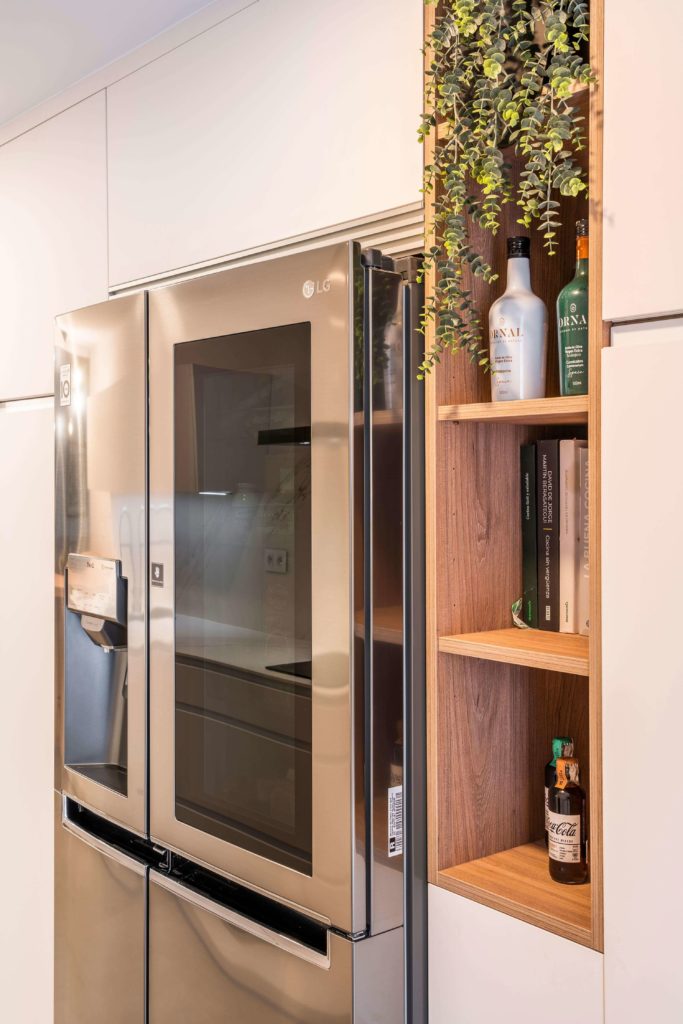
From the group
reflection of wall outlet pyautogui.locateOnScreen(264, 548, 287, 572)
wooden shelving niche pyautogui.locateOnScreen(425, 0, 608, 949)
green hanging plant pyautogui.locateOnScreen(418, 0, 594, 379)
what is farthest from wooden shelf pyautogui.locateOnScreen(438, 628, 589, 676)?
green hanging plant pyautogui.locateOnScreen(418, 0, 594, 379)

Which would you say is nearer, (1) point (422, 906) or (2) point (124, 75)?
(1) point (422, 906)

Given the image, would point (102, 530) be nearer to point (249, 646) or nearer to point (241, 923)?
point (249, 646)

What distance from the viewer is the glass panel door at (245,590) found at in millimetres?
1270

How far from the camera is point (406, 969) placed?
124cm

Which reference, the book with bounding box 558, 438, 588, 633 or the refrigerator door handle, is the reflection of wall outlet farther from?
the refrigerator door handle

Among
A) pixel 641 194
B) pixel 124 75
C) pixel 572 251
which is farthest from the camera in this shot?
pixel 124 75

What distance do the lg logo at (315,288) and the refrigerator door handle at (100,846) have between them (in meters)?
0.96

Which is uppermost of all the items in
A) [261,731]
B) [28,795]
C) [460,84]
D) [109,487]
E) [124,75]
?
[124,75]

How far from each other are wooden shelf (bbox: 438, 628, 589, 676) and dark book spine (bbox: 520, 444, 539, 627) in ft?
0.12

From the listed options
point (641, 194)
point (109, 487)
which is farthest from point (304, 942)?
point (641, 194)

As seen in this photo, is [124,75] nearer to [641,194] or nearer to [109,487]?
[109,487]

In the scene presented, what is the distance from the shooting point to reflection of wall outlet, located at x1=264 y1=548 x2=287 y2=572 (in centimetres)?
129

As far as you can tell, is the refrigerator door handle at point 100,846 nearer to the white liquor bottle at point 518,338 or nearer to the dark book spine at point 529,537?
the dark book spine at point 529,537

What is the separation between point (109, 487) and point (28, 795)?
899 millimetres
